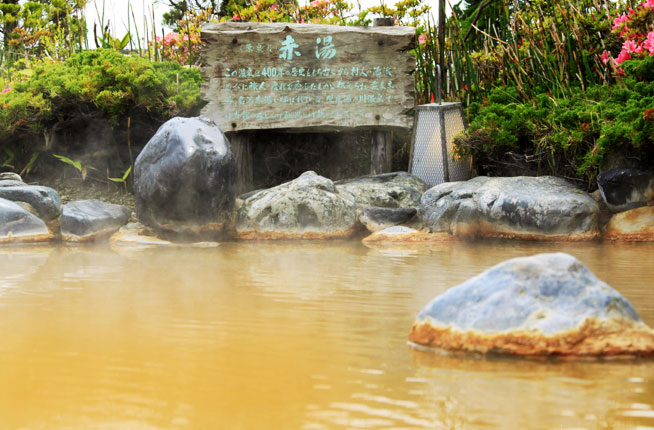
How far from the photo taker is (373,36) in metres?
8.09

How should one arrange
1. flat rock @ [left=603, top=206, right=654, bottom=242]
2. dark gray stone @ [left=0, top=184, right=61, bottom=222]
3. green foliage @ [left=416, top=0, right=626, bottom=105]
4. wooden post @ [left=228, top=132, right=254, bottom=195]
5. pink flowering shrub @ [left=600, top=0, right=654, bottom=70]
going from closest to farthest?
flat rock @ [left=603, top=206, right=654, bottom=242] → pink flowering shrub @ [left=600, top=0, right=654, bottom=70] → dark gray stone @ [left=0, top=184, right=61, bottom=222] → green foliage @ [left=416, top=0, right=626, bottom=105] → wooden post @ [left=228, top=132, right=254, bottom=195]

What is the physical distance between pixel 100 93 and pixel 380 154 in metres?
3.20

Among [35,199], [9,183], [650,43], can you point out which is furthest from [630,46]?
[9,183]

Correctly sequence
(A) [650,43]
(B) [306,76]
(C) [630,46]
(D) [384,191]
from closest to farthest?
(A) [650,43] → (C) [630,46] → (D) [384,191] → (B) [306,76]

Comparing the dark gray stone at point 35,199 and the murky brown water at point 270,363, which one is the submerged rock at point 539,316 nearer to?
the murky brown water at point 270,363

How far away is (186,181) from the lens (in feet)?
22.0

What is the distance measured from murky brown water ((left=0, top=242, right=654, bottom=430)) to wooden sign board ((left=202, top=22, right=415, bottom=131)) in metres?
3.19

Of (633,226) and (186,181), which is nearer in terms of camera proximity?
(633,226)

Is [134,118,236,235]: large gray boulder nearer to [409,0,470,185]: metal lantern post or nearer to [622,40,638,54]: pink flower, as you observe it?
[409,0,470,185]: metal lantern post

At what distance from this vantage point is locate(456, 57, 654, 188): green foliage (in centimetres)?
657

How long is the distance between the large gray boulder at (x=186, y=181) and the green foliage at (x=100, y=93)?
1.67 meters

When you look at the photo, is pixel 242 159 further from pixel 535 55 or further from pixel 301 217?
pixel 535 55

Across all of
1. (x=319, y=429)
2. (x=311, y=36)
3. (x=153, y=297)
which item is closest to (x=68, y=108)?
(x=311, y=36)

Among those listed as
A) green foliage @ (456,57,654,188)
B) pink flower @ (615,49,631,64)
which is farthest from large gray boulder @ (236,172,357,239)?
pink flower @ (615,49,631,64)
